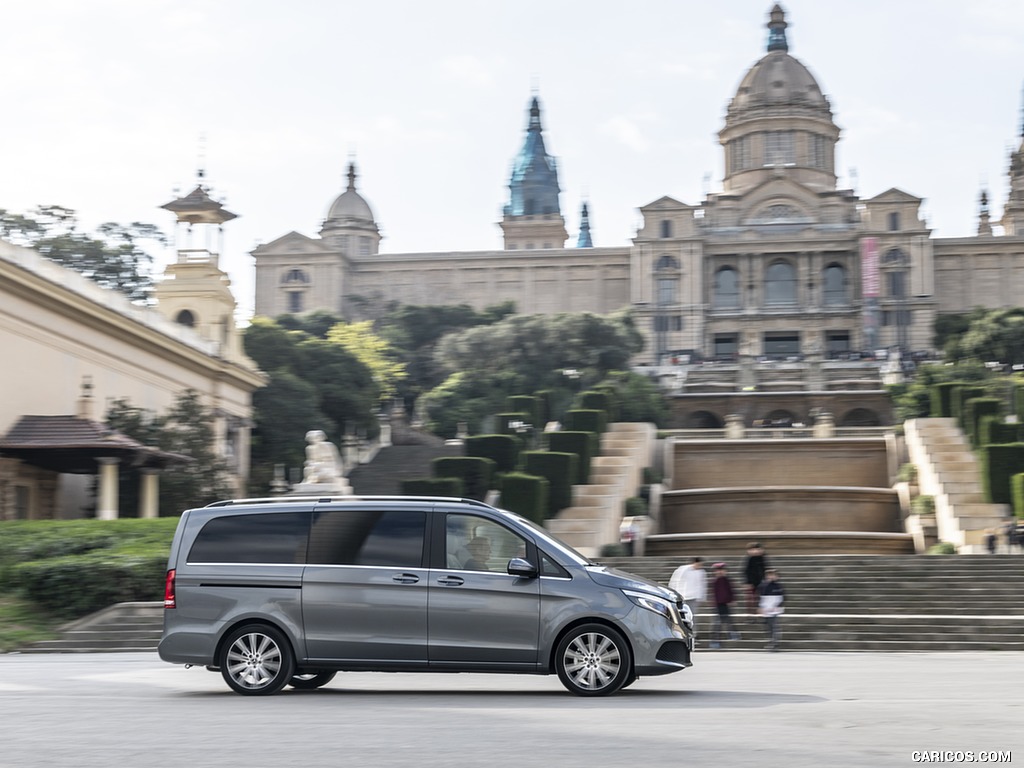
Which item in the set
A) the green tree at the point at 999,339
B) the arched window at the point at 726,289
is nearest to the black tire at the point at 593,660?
the green tree at the point at 999,339

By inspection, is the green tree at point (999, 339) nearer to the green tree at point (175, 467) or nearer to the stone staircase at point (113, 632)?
the green tree at point (175, 467)

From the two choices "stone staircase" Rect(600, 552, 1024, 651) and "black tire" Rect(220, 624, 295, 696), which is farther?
"stone staircase" Rect(600, 552, 1024, 651)

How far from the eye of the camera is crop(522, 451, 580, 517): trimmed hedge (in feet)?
129

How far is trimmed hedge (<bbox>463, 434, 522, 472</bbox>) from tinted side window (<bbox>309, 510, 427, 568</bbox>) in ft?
96.5

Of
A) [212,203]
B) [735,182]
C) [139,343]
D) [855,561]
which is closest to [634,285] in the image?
[735,182]

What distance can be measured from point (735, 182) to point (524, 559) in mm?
119384

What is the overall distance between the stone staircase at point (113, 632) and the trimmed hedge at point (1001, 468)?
23.0 m

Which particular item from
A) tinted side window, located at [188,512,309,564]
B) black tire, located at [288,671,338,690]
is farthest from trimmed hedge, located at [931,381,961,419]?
tinted side window, located at [188,512,309,564]

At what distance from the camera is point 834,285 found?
118 m

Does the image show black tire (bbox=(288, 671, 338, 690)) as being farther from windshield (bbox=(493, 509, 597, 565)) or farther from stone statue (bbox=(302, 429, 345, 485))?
stone statue (bbox=(302, 429, 345, 485))

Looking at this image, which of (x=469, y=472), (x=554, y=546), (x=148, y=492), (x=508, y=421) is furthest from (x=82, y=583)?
(x=508, y=421)

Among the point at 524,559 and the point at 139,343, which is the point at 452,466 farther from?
the point at 524,559

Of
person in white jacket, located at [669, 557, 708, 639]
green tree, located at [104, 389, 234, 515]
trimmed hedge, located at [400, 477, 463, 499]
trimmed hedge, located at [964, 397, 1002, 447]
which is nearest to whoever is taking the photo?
person in white jacket, located at [669, 557, 708, 639]

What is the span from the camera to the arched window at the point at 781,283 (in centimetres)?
11875
